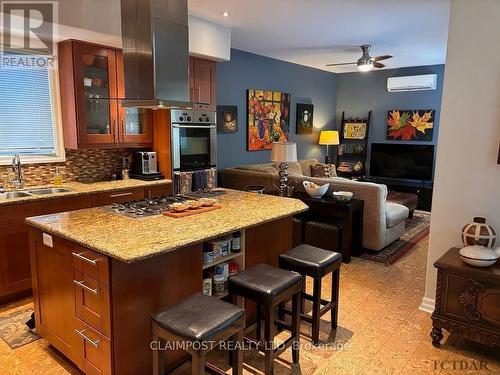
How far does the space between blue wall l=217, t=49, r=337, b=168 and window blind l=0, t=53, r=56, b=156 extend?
2290 millimetres

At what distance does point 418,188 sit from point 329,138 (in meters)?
1.94

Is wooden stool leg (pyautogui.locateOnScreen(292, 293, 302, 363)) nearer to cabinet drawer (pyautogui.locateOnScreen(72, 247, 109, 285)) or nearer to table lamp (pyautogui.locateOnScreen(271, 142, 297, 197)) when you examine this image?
cabinet drawer (pyautogui.locateOnScreen(72, 247, 109, 285))

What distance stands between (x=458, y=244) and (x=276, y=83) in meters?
4.32

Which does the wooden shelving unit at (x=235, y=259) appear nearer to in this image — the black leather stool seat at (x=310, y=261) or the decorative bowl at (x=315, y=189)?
the black leather stool seat at (x=310, y=261)

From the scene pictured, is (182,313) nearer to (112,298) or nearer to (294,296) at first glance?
(112,298)

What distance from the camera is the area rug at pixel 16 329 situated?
2600 millimetres

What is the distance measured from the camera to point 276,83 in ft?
21.0

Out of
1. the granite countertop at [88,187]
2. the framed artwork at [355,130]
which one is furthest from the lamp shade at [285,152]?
the framed artwork at [355,130]

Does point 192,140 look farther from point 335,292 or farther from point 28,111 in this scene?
point 335,292

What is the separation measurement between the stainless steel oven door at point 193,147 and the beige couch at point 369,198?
68 cm

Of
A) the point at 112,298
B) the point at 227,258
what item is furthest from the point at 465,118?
the point at 112,298

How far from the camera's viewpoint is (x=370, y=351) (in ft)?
8.25

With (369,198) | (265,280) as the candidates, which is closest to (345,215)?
(369,198)

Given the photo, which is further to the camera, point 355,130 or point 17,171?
point 355,130
